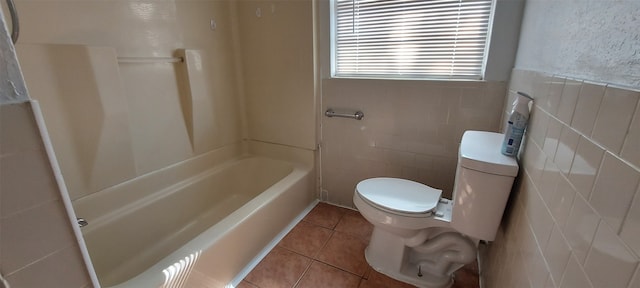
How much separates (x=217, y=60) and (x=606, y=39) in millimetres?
2057

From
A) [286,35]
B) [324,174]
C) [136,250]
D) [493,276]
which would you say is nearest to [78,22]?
[286,35]

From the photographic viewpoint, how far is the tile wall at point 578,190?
0.47 meters

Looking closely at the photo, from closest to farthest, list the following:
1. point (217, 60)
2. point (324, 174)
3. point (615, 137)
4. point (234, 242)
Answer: point (615, 137), point (234, 242), point (217, 60), point (324, 174)

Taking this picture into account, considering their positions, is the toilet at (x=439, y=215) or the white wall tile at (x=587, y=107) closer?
the white wall tile at (x=587, y=107)

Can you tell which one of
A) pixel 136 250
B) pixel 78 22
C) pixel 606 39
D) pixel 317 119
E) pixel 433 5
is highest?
pixel 433 5

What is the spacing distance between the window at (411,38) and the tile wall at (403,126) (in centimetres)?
9

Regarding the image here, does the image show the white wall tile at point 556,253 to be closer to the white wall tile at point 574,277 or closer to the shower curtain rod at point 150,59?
the white wall tile at point 574,277

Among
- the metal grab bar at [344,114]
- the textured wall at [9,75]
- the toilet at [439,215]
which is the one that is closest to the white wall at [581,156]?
the toilet at [439,215]

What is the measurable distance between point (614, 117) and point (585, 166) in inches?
5.1

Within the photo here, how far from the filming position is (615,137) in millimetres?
512

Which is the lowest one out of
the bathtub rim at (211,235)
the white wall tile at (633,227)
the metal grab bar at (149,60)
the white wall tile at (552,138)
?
the bathtub rim at (211,235)

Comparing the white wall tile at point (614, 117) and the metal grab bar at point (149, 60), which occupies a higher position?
the metal grab bar at point (149, 60)

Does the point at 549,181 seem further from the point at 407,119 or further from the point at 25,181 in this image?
the point at 25,181

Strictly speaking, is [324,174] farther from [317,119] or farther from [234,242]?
[234,242]
